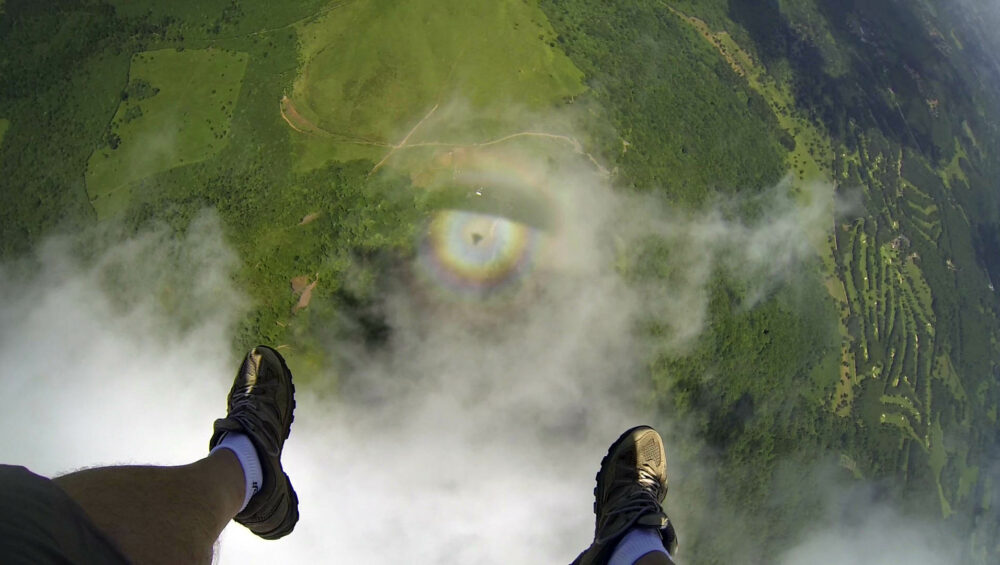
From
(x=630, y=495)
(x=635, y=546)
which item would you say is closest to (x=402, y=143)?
(x=630, y=495)

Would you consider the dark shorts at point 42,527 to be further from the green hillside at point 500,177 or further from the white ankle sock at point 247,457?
the green hillside at point 500,177

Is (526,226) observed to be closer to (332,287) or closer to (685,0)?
(332,287)

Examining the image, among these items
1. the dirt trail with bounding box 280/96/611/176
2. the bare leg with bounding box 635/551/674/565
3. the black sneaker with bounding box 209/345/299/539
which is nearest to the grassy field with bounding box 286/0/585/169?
the dirt trail with bounding box 280/96/611/176

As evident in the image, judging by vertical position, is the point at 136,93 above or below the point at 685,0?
below

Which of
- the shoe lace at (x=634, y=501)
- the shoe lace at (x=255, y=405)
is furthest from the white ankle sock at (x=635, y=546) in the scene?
the shoe lace at (x=255, y=405)

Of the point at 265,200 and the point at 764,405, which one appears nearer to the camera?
the point at 265,200

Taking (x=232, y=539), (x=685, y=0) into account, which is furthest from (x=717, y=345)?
(x=232, y=539)
